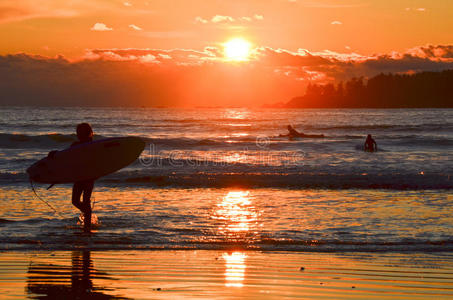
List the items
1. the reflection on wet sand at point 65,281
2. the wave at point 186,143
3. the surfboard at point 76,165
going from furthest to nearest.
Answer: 1. the wave at point 186,143
2. the surfboard at point 76,165
3. the reflection on wet sand at point 65,281

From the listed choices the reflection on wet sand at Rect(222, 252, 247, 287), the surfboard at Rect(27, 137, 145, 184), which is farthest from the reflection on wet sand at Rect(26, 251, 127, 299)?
the surfboard at Rect(27, 137, 145, 184)

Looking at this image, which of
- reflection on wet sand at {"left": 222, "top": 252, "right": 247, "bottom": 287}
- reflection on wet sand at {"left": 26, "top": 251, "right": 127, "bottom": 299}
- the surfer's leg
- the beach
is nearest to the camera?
reflection on wet sand at {"left": 26, "top": 251, "right": 127, "bottom": 299}

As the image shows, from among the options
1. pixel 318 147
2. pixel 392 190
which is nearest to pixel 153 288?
pixel 392 190

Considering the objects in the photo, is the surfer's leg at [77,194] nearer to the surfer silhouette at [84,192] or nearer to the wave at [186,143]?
the surfer silhouette at [84,192]

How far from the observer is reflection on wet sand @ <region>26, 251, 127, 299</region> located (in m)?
5.88

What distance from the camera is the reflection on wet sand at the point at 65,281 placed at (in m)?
5.88

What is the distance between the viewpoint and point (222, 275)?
6715 millimetres

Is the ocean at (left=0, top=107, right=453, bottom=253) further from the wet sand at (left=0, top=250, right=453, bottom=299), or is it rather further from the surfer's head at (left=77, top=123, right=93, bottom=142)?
the surfer's head at (left=77, top=123, right=93, bottom=142)

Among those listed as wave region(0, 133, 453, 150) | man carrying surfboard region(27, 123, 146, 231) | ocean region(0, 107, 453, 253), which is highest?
wave region(0, 133, 453, 150)

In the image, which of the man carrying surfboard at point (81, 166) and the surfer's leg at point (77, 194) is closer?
the surfer's leg at point (77, 194)

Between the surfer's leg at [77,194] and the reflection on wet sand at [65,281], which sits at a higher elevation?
the surfer's leg at [77,194]

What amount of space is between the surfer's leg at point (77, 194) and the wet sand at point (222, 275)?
6.01ft

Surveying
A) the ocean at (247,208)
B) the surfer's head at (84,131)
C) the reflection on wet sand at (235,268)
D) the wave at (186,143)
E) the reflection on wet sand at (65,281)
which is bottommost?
the reflection on wet sand at (65,281)

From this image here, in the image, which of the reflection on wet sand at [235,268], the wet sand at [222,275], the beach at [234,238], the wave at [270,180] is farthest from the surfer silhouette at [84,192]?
the wave at [270,180]
